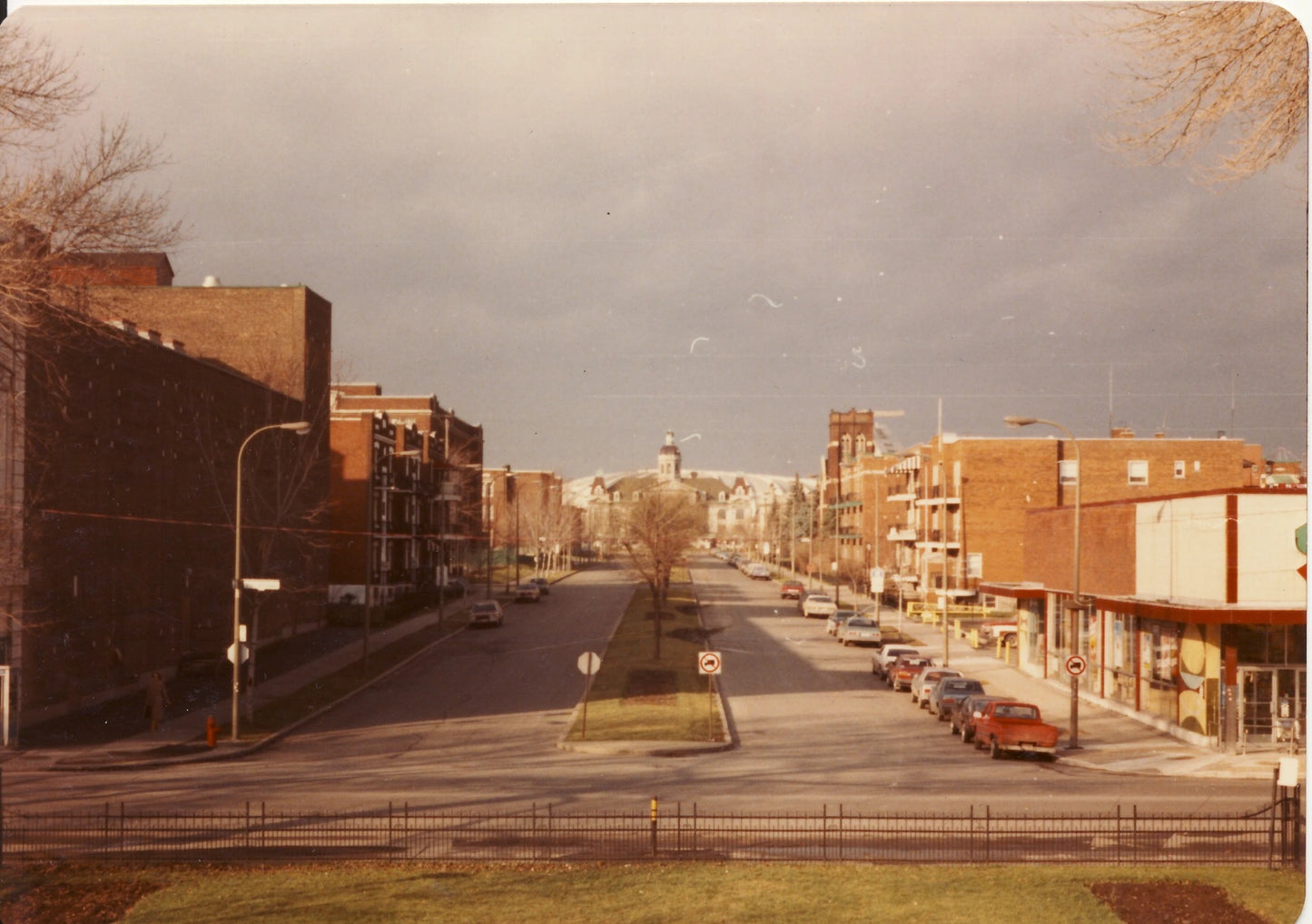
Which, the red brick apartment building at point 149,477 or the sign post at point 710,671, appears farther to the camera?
the sign post at point 710,671

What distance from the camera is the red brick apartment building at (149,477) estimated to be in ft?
88.0

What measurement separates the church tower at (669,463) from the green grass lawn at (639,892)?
15.3 metres

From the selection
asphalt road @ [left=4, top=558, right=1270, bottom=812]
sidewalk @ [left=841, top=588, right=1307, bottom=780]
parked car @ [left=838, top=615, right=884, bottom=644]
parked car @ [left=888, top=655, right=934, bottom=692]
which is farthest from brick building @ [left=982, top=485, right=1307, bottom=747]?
parked car @ [left=838, top=615, right=884, bottom=644]

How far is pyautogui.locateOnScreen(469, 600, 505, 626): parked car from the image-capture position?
51875mm

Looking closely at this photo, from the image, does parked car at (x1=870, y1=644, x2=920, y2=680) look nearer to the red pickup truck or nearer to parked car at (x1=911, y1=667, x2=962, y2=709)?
parked car at (x1=911, y1=667, x2=962, y2=709)

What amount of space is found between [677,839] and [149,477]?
2451 centimetres

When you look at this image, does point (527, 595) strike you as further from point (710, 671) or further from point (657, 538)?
point (710, 671)

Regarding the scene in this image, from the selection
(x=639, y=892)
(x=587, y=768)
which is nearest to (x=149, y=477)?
(x=587, y=768)

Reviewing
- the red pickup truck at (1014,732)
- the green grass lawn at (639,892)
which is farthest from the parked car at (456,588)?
the green grass lawn at (639,892)

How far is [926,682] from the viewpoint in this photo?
33969 mm

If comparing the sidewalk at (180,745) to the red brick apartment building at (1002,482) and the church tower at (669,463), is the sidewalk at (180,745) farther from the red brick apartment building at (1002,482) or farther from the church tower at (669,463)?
the red brick apartment building at (1002,482)

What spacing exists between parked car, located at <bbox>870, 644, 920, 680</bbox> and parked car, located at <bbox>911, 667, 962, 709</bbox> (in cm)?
348

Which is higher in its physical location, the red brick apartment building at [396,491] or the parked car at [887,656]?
the red brick apartment building at [396,491]

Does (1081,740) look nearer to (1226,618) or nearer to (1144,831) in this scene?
(1226,618)
